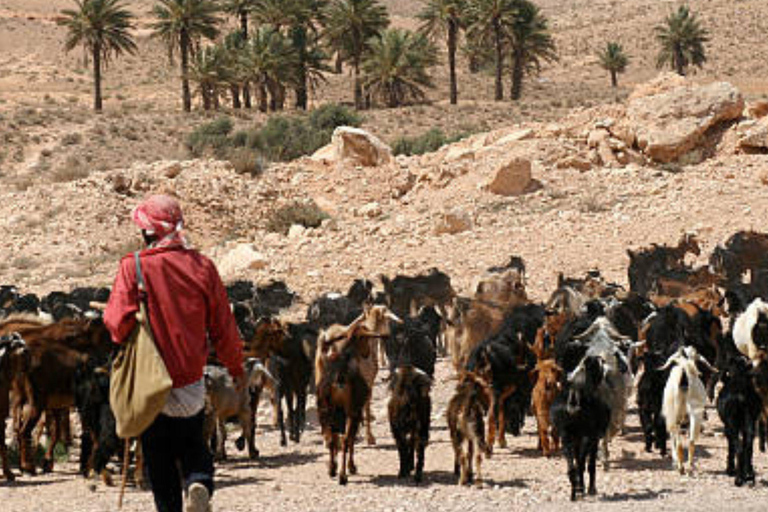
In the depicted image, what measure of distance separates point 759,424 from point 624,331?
265 centimetres

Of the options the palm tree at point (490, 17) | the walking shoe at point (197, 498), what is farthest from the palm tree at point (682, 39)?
the walking shoe at point (197, 498)

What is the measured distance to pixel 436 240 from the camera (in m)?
25.2

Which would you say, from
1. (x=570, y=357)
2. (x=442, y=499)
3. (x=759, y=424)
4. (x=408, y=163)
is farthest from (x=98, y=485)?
(x=408, y=163)

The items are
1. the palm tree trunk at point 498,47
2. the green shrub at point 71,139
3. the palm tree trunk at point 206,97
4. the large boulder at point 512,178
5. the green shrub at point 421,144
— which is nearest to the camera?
the large boulder at point 512,178

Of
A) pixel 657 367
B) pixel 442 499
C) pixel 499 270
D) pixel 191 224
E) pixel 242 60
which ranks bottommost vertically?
pixel 442 499

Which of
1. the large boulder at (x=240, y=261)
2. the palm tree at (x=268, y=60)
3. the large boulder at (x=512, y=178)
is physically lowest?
the large boulder at (x=240, y=261)

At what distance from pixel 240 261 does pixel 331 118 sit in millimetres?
24508

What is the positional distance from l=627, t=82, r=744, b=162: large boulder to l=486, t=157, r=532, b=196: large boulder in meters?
3.89

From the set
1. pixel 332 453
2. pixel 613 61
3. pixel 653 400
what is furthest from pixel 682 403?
pixel 613 61

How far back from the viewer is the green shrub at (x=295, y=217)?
1184 inches

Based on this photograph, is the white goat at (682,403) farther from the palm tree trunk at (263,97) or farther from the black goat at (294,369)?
the palm tree trunk at (263,97)

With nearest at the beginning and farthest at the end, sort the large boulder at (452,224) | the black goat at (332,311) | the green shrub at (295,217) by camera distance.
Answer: the black goat at (332,311) < the large boulder at (452,224) < the green shrub at (295,217)

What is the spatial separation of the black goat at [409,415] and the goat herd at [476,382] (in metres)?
0.01

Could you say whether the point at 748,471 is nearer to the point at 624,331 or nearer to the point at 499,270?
the point at 624,331
